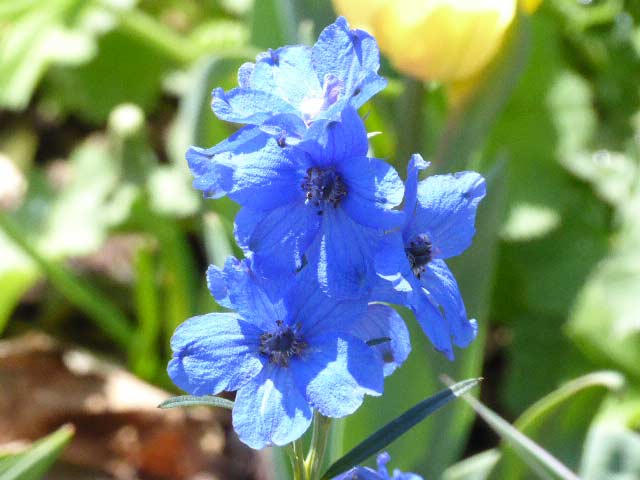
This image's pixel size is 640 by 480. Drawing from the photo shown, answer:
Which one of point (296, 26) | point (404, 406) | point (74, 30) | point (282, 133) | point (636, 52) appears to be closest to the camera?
point (282, 133)

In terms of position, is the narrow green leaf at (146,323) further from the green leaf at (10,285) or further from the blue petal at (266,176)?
the blue petal at (266,176)

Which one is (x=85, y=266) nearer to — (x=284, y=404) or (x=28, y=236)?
(x=28, y=236)

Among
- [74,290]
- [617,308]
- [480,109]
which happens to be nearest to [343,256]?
[480,109]

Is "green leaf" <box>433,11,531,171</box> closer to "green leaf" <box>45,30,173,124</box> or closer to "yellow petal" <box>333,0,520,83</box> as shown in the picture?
"yellow petal" <box>333,0,520,83</box>

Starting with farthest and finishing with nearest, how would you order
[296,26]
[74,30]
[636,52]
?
[74,30] < [636,52] < [296,26]

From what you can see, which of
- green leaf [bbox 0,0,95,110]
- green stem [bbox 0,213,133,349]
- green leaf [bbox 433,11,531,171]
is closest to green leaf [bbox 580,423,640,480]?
green leaf [bbox 433,11,531,171]

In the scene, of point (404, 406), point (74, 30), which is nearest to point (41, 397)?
point (74, 30)

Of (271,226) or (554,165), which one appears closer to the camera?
(271,226)

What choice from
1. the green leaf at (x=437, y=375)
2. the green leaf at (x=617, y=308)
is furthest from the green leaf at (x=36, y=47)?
the green leaf at (x=617, y=308)
